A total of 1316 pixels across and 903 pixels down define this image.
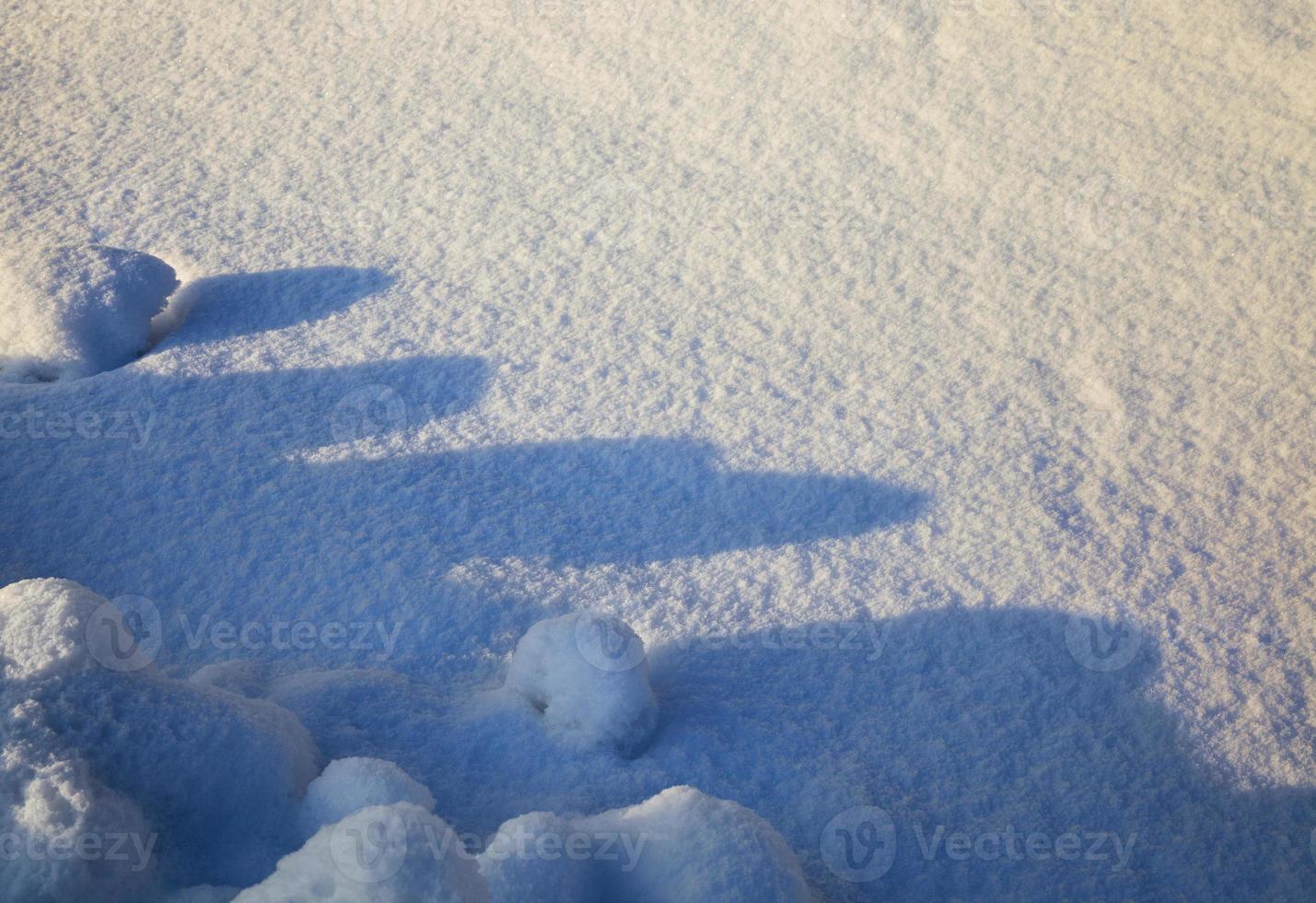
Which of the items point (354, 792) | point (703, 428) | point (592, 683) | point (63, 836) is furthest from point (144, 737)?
point (703, 428)

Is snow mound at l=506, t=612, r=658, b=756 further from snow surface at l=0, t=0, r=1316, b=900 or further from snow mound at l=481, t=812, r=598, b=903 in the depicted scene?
snow mound at l=481, t=812, r=598, b=903

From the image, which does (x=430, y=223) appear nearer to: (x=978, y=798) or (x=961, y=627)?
(x=961, y=627)

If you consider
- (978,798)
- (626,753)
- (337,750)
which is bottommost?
(337,750)

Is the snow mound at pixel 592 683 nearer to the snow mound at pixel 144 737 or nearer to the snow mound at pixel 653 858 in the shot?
the snow mound at pixel 653 858

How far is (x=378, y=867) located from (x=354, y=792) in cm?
61

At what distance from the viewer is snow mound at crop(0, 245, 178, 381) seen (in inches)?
119

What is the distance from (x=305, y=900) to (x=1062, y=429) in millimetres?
2511

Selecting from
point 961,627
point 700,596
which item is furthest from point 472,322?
point 961,627

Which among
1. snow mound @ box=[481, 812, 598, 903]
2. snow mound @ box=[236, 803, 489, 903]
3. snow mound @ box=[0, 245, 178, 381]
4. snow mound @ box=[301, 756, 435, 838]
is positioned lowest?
snow mound @ box=[0, 245, 178, 381]

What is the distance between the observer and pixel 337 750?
213 centimetres

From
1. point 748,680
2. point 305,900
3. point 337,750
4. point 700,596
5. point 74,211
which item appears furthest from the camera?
point 74,211

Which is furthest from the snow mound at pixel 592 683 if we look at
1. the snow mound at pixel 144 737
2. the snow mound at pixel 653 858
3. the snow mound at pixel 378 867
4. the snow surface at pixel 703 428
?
the snow mound at pixel 378 867

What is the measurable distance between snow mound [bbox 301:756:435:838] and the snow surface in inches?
2.3

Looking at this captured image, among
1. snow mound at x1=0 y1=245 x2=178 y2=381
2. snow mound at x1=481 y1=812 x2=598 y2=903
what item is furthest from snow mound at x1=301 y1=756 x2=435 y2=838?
snow mound at x1=0 y1=245 x2=178 y2=381
